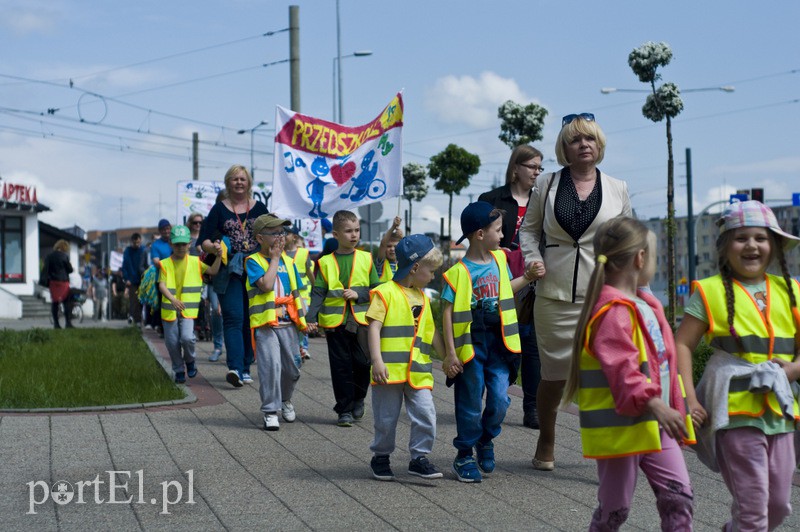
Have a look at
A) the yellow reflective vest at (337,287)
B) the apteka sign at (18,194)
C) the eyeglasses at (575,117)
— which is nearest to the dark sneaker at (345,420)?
the yellow reflective vest at (337,287)

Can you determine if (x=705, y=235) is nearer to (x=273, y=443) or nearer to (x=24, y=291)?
(x=24, y=291)

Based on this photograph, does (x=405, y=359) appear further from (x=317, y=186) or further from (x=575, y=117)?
(x=317, y=186)

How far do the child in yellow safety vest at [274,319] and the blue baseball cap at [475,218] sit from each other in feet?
8.23

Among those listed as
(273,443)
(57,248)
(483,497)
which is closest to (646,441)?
(483,497)

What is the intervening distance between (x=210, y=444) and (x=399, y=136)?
3.47 meters

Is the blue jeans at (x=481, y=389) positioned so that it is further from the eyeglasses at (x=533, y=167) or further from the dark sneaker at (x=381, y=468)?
the eyeglasses at (x=533, y=167)

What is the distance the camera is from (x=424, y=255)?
679cm

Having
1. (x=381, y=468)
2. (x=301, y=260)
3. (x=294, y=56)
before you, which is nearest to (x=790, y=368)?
(x=381, y=468)

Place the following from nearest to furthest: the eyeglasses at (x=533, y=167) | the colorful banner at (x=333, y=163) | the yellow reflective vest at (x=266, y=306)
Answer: the eyeglasses at (x=533, y=167), the yellow reflective vest at (x=266, y=306), the colorful banner at (x=333, y=163)


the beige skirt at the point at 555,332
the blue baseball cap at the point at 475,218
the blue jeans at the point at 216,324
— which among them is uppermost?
the blue baseball cap at the point at 475,218

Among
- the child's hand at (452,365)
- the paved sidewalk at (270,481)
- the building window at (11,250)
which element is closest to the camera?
the paved sidewalk at (270,481)

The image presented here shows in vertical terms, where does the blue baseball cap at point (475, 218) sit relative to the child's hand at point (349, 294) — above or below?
above

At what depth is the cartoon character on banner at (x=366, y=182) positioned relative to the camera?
33.7ft

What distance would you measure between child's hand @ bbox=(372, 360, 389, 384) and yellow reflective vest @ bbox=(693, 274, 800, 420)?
8.03 feet
